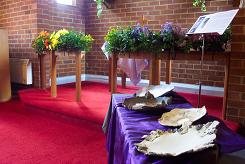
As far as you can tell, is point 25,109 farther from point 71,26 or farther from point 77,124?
point 71,26

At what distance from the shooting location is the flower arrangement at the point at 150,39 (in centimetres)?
269

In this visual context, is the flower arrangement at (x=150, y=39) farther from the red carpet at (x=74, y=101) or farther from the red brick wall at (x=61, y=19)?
the red brick wall at (x=61, y=19)

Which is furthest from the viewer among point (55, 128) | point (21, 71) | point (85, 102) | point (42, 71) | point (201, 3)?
point (21, 71)

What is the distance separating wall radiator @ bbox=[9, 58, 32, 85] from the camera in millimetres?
4792

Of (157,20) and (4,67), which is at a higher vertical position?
(157,20)

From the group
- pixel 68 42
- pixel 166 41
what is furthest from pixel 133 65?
pixel 166 41

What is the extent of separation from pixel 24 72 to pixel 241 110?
12.4ft

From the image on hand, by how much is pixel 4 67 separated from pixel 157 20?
267 centimetres

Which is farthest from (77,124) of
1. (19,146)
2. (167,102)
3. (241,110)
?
(241,110)

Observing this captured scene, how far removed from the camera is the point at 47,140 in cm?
256

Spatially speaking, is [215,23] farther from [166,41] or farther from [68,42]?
[68,42]

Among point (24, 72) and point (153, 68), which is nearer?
→ point (153, 68)

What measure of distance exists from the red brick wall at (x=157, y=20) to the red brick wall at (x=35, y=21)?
41 cm

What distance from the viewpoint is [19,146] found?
241 cm
